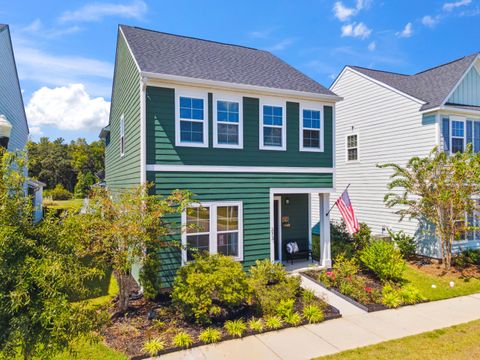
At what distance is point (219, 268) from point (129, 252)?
6.93 feet

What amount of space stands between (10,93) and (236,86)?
11683 mm

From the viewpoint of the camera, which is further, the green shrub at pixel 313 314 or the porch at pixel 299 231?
the porch at pixel 299 231

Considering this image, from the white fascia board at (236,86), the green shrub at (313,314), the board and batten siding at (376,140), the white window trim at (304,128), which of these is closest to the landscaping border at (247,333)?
the green shrub at (313,314)

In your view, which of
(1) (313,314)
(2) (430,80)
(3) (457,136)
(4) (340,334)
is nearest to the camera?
(4) (340,334)

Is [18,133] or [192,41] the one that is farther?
[18,133]

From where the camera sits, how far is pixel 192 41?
12.5 meters

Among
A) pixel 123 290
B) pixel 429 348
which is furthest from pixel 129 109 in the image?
pixel 429 348

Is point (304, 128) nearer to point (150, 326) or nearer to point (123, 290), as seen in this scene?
point (123, 290)

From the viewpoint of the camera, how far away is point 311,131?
10.8 m

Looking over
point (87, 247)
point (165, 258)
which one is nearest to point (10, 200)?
point (87, 247)

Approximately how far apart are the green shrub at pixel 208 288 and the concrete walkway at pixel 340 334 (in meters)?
0.81

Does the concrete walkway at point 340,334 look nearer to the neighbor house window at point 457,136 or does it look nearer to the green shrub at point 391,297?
the green shrub at point 391,297

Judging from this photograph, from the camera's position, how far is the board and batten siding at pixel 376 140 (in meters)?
12.8

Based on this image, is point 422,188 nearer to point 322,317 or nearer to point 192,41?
point 322,317
